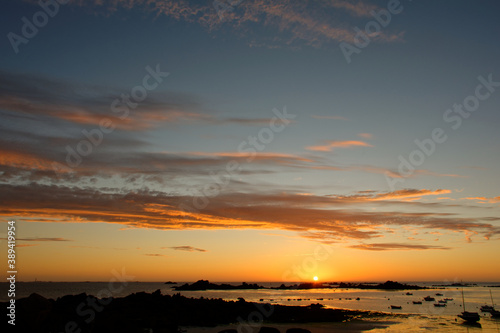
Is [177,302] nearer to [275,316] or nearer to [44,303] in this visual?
[275,316]

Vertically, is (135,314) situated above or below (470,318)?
above

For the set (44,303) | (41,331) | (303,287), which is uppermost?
(44,303)

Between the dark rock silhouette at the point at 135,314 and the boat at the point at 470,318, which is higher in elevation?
the dark rock silhouette at the point at 135,314

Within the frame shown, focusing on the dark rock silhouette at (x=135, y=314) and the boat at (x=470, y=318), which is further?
the boat at (x=470, y=318)

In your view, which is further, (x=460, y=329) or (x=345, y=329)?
(x=460, y=329)

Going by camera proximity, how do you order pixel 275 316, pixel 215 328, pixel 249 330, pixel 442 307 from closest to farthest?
pixel 249 330 → pixel 215 328 → pixel 275 316 → pixel 442 307

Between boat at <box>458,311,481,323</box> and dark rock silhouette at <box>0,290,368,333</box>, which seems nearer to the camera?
dark rock silhouette at <box>0,290,368,333</box>

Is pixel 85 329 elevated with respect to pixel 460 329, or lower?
elevated

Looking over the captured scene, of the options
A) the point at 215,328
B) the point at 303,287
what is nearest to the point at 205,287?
the point at 303,287

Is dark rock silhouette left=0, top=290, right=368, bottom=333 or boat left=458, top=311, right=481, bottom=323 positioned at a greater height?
dark rock silhouette left=0, top=290, right=368, bottom=333

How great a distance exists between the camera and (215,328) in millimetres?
37062

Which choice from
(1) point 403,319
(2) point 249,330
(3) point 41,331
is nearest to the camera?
(3) point 41,331

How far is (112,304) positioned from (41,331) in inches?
599

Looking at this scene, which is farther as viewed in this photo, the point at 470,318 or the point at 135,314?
the point at 470,318
